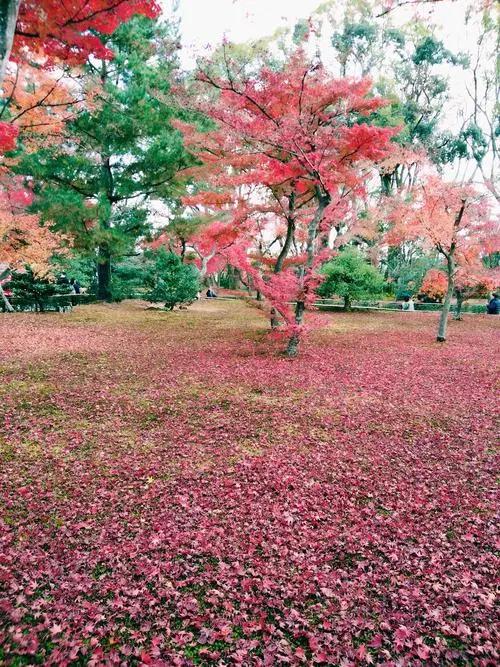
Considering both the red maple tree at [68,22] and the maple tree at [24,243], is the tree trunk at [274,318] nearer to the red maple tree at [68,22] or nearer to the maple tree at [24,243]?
the red maple tree at [68,22]

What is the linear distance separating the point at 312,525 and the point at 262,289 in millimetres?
6221

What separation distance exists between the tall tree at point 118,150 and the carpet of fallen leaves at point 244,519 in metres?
10.9

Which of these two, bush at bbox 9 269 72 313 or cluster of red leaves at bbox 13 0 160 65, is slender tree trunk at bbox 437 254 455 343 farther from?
bush at bbox 9 269 72 313

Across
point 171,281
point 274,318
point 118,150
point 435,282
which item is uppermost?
point 118,150

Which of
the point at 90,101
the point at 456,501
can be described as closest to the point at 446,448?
the point at 456,501

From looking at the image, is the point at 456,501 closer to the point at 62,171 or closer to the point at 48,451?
the point at 48,451

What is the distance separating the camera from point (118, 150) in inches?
648

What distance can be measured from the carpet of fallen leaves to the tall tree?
35.8ft

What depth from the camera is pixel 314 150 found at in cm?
866

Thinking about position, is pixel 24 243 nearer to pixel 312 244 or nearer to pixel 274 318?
pixel 274 318

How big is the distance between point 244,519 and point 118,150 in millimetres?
16945

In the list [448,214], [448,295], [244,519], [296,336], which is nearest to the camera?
[244,519]

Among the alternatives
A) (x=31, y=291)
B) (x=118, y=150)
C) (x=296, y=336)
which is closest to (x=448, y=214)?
(x=296, y=336)

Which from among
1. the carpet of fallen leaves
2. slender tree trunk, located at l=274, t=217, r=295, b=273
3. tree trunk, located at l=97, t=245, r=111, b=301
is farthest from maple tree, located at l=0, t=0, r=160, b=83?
tree trunk, located at l=97, t=245, r=111, b=301
